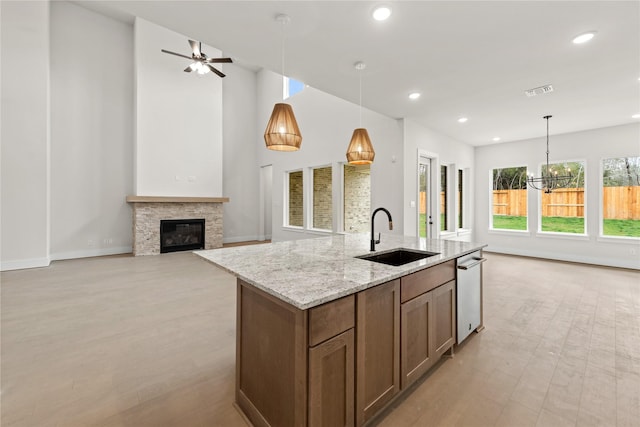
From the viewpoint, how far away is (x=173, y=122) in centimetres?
707

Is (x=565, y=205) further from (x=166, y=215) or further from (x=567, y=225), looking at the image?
(x=166, y=215)

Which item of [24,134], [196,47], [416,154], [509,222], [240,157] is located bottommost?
[509,222]

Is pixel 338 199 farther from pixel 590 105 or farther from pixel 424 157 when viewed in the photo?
pixel 590 105

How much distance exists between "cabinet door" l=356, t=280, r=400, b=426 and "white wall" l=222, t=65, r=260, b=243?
7591 mm

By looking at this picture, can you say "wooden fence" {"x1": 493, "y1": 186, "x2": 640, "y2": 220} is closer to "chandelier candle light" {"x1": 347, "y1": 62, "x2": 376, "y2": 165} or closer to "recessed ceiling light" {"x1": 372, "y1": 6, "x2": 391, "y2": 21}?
"chandelier candle light" {"x1": 347, "y1": 62, "x2": 376, "y2": 165}

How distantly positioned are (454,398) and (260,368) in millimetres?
1332

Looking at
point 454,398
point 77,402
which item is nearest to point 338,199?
point 454,398

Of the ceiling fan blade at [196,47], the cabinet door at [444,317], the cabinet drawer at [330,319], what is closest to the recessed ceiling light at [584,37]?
the cabinet door at [444,317]

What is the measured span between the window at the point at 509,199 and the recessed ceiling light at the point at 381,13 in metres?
6.37

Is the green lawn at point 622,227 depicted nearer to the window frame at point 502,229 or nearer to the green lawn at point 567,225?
the green lawn at point 567,225

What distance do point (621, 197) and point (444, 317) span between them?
6198 mm

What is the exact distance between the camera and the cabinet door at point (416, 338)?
5.90 ft

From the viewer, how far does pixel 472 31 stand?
2.57 metres

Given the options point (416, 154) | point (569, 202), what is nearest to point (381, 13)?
point (416, 154)
